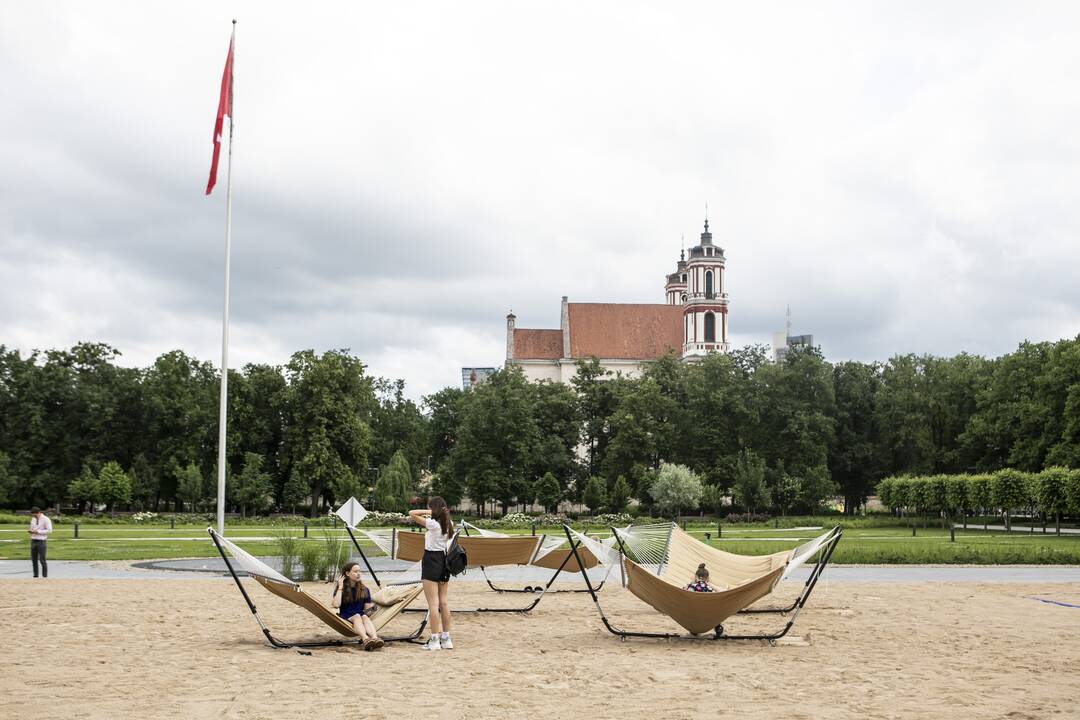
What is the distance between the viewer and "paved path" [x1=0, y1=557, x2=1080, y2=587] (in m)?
21.0

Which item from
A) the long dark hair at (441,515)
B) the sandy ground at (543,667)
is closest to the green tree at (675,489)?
the sandy ground at (543,667)

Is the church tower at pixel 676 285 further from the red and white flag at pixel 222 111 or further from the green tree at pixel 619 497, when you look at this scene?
the red and white flag at pixel 222 111

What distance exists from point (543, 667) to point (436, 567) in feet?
5.96

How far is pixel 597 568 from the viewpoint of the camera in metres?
21.9

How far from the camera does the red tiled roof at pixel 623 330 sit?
9744cm

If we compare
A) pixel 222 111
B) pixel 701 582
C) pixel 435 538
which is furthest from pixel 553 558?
pixel 222 111

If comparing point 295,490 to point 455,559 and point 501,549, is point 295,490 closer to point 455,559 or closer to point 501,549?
point 501,549

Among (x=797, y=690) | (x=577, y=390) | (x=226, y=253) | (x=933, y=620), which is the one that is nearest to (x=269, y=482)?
(x=577, y=390)

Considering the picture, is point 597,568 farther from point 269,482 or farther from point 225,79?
point 269,482

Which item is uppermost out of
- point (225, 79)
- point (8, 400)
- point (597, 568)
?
point (225, 79)

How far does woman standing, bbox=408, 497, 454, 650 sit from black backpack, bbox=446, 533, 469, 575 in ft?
0.14

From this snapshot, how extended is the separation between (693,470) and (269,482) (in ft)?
84.2

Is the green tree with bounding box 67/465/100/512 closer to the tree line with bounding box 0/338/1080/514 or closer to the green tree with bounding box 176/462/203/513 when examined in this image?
the tree line with bounding box 0/338/1080/514

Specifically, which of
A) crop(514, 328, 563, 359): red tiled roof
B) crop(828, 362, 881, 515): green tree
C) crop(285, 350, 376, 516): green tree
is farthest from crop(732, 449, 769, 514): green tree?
crop(514, 328, 563, 359): red tiled roof
